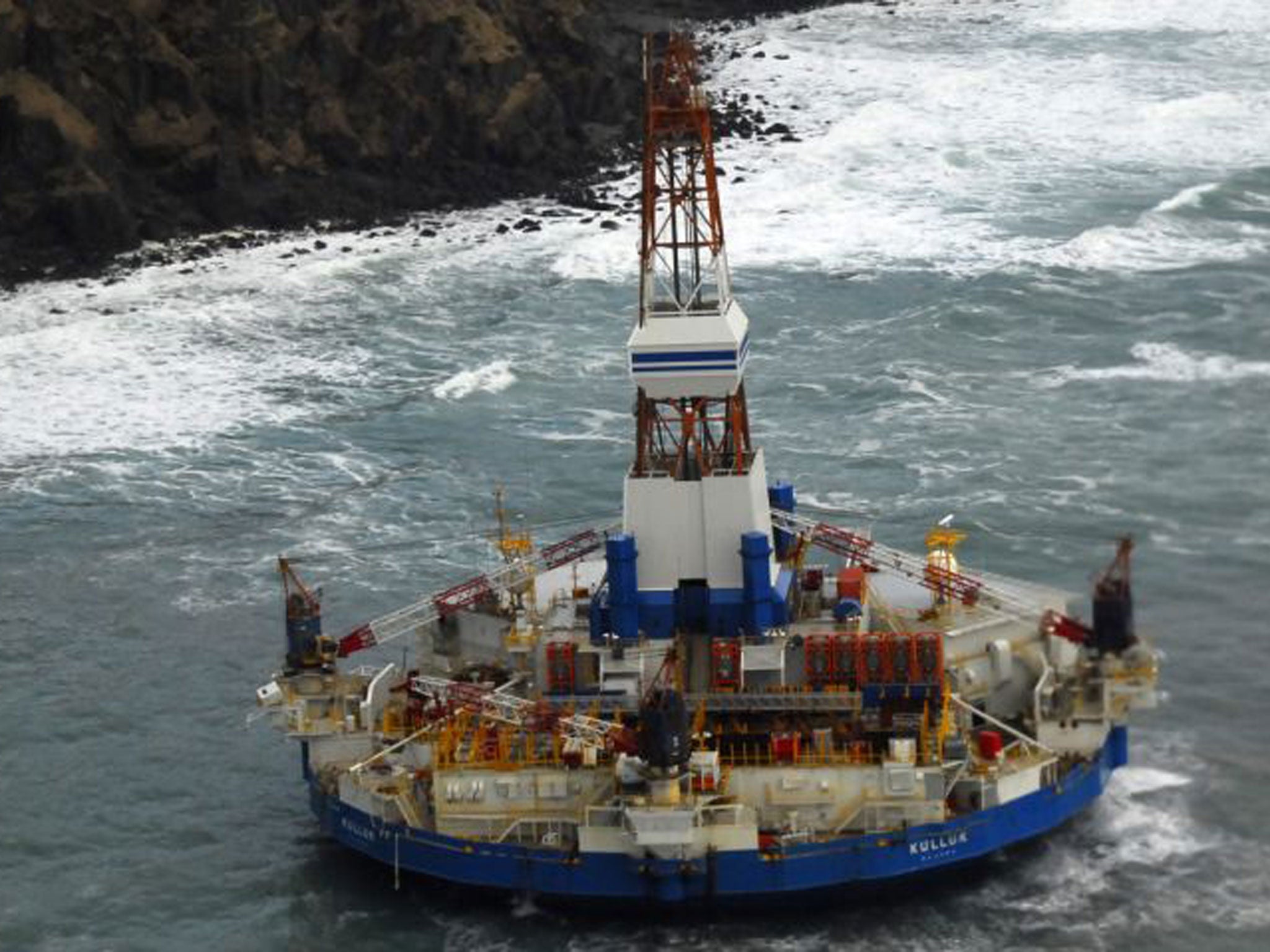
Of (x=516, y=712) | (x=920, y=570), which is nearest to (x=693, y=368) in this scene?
(x=920, y=570)

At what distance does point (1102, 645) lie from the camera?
235 ft

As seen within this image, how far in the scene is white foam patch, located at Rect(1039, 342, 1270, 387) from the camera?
106 m

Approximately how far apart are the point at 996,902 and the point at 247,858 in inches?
675

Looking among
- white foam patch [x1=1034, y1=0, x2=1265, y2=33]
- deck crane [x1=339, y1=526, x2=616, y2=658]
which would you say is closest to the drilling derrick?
deck crane [x1=339, y1=526, x2=616, y2=658]

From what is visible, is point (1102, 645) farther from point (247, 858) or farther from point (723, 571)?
point (247, 858)

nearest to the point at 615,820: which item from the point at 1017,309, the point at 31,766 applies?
the point at 31,766

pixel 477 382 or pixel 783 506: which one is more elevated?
pixel 783 506

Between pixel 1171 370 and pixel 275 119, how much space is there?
4309 cm

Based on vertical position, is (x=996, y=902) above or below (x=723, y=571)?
below

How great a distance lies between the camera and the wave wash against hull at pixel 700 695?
224 ft

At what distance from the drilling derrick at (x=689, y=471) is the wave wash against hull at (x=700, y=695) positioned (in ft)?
0.22

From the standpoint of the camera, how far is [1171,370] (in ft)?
352

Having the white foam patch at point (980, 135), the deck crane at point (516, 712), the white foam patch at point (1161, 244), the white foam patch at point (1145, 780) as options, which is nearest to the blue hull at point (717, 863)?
the deck crane at point (516, 712)

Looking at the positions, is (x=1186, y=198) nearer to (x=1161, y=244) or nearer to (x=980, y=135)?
(x=1161, y=244)
